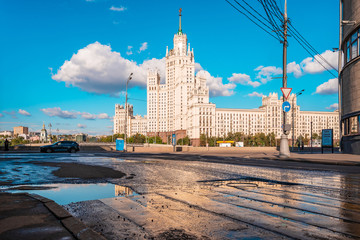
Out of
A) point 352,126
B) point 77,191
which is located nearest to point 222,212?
point 77,191

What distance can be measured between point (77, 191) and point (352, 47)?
31646 millimetres

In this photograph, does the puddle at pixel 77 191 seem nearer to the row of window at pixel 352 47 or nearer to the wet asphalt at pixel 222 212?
the wet asphalt at pixel 222 212

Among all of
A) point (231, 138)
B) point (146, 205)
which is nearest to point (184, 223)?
point (146, 205)

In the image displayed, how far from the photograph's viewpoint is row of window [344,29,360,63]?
94.9ft

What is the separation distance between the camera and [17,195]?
636 centimetres

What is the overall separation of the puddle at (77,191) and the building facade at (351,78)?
91.8ft

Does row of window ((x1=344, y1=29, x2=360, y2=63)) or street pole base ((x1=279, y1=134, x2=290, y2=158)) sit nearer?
street pole base ((x1=279, y1=134, x2=290, y2=158))

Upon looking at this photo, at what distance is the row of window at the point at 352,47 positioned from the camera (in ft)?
94.9

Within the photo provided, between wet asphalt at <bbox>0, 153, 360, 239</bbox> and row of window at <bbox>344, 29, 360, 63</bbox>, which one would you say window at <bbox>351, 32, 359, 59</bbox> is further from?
wet asphalt at <bbox>0, 153, 360, 239</bbox>

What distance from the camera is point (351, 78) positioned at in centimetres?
3019

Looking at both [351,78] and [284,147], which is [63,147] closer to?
[284,147]

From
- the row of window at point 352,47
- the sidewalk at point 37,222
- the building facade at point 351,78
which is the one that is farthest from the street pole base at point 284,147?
the sidewalk at point 37,222

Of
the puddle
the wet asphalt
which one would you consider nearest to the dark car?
the puddle

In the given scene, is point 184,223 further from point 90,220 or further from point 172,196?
point 172,196
